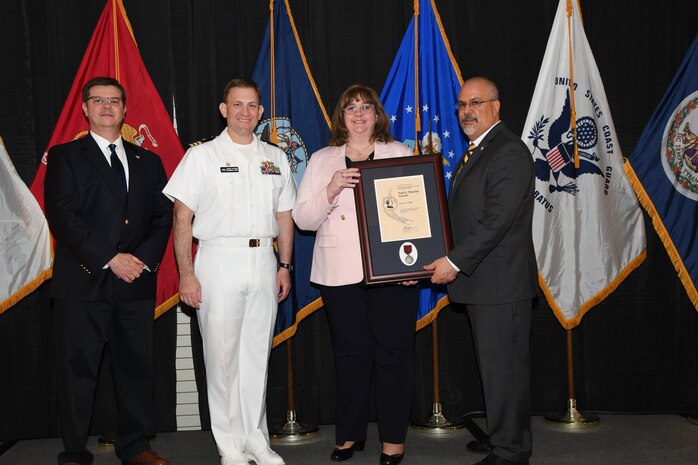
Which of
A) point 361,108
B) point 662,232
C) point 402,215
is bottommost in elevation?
point 662,232

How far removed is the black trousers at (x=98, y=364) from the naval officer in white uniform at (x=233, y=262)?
373 millimetres

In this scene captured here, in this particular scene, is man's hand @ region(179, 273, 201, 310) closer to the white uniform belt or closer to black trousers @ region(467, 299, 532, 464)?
the white uniform belt

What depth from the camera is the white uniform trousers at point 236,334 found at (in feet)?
11.0

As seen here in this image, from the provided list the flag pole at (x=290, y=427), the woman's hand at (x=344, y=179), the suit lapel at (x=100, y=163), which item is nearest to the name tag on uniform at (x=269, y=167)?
the woman's hand at (x=344, y=179)

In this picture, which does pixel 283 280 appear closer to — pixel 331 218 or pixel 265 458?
pixel 331 218

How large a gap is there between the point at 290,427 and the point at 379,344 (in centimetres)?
104

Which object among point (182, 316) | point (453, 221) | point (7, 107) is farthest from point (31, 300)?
point (453, 221)

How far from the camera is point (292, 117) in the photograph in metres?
4.18

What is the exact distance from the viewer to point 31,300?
14.1ft

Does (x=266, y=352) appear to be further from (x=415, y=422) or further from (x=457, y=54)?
(x=457, y=54)

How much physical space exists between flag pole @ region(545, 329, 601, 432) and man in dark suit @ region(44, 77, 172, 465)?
2.40 m

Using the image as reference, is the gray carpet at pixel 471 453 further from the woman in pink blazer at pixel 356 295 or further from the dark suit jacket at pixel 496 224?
the dark suit jacket at pixel 496 224

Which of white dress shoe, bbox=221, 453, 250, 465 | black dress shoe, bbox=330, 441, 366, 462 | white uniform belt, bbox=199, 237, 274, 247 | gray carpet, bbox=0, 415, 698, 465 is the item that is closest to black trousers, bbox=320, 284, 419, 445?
black dress shoe, bbox=330, 441, 366, 462

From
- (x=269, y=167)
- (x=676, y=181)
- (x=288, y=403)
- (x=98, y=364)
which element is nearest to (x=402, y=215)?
(x=269, y=167)
